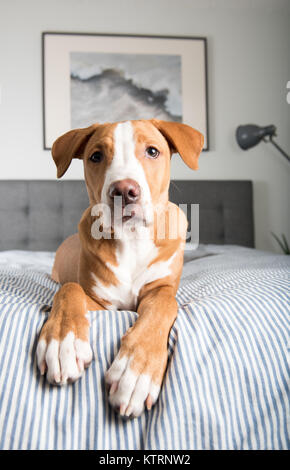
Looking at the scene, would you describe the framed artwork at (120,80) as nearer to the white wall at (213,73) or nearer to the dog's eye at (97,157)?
the white wall at (213,73)

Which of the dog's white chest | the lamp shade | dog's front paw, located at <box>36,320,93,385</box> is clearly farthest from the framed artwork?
dog's front paw, located at <box>36,320,93,385</box>

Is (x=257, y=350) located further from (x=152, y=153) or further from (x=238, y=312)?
(x=152, y=153)

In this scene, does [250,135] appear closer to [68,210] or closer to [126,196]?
[68,210]

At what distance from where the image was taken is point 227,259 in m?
1.82

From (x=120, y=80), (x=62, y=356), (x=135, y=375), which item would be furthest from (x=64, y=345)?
(x=120, y=80)

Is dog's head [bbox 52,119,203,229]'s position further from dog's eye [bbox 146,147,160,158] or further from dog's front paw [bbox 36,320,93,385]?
dog's front paw [bbox 36,320,93,385]

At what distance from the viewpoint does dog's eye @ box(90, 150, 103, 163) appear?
1007 mm

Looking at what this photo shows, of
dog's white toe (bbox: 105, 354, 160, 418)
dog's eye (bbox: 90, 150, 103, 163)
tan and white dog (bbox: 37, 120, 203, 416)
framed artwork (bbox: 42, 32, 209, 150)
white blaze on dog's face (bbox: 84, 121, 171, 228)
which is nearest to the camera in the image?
dog's white toe (bbox: 105, 354, 160, 418)

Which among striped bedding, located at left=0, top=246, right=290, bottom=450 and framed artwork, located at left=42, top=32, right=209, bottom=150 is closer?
striped bedding, located at left=0, top=246, right=290, bottom=450

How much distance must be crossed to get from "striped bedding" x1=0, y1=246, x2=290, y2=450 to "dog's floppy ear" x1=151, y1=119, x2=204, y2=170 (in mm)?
490

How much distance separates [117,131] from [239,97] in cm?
257

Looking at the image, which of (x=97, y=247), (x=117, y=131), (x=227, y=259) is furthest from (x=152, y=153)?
(x=227, y=259)

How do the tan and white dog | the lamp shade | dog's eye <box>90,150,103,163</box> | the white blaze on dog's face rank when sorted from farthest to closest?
the lamp shade → dog's eye <box>90,150,103,163</box> → the white blaze on dog's face → the tan and white dog

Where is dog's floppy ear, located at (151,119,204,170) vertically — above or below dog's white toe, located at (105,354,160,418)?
above
